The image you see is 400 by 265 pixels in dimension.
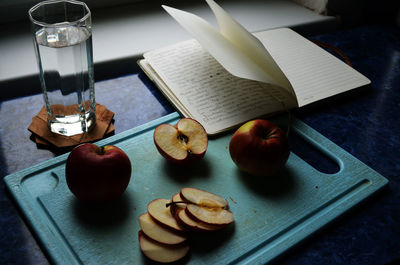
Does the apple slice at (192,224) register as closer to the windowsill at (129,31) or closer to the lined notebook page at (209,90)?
the lined notebook page at (209,90)

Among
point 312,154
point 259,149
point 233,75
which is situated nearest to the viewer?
point 259,149

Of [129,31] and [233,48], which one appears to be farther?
[129,31]

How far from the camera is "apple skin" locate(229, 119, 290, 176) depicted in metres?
0.73

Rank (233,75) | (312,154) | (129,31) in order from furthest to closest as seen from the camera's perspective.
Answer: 1. (129,31)
2. (233,75)
3. (312,154)

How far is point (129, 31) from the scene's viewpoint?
3.93 ft

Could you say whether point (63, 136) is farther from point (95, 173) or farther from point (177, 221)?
point (177, 221)

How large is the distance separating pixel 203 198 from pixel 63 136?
315 millimetres

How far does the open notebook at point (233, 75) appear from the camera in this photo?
868 millimetres

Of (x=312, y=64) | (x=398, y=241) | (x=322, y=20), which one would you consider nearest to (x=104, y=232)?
(x=398, y=241)

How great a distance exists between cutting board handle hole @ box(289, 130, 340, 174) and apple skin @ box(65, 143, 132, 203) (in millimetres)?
358

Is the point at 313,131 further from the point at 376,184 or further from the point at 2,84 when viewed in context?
the point at 2,84

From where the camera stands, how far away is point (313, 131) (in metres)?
0.88

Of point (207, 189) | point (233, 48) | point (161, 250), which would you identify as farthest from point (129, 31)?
point (161, 250)

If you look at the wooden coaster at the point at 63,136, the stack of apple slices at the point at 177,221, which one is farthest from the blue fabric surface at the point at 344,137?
the stack of apple slices at the point at 177,221
